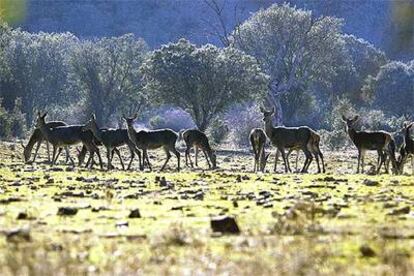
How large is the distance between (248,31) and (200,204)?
2763 inches

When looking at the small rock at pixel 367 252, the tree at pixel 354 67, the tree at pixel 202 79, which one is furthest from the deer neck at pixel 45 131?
the tree at pixel 354 67

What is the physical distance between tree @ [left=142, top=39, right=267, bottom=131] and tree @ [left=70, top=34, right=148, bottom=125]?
53.2 ft

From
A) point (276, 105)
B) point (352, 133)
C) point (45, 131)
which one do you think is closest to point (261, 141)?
point (352, 133)

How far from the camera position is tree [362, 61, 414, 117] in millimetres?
93625

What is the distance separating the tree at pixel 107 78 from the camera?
8050 cm

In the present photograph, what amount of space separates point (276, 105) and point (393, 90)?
25568mm

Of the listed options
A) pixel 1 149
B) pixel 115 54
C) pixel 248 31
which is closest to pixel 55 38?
pixel 115 54

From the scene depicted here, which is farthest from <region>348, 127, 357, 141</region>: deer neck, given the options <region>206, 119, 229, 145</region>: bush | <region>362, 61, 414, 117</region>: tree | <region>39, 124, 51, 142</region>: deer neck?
<region>362, 61, 414, 117</region>: tree

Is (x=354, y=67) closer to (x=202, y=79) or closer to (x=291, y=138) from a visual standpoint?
(x=202, y=79)

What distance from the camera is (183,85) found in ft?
203

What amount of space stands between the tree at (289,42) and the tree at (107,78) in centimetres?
982

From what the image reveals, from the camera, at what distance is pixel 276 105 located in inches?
2869

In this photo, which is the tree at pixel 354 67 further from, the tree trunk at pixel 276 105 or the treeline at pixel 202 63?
the tree trunk at pixel 276 105

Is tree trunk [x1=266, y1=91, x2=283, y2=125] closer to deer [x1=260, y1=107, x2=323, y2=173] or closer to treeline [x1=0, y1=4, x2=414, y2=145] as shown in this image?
treeline [x1=0, y1=4, x2=414, y2=145]
